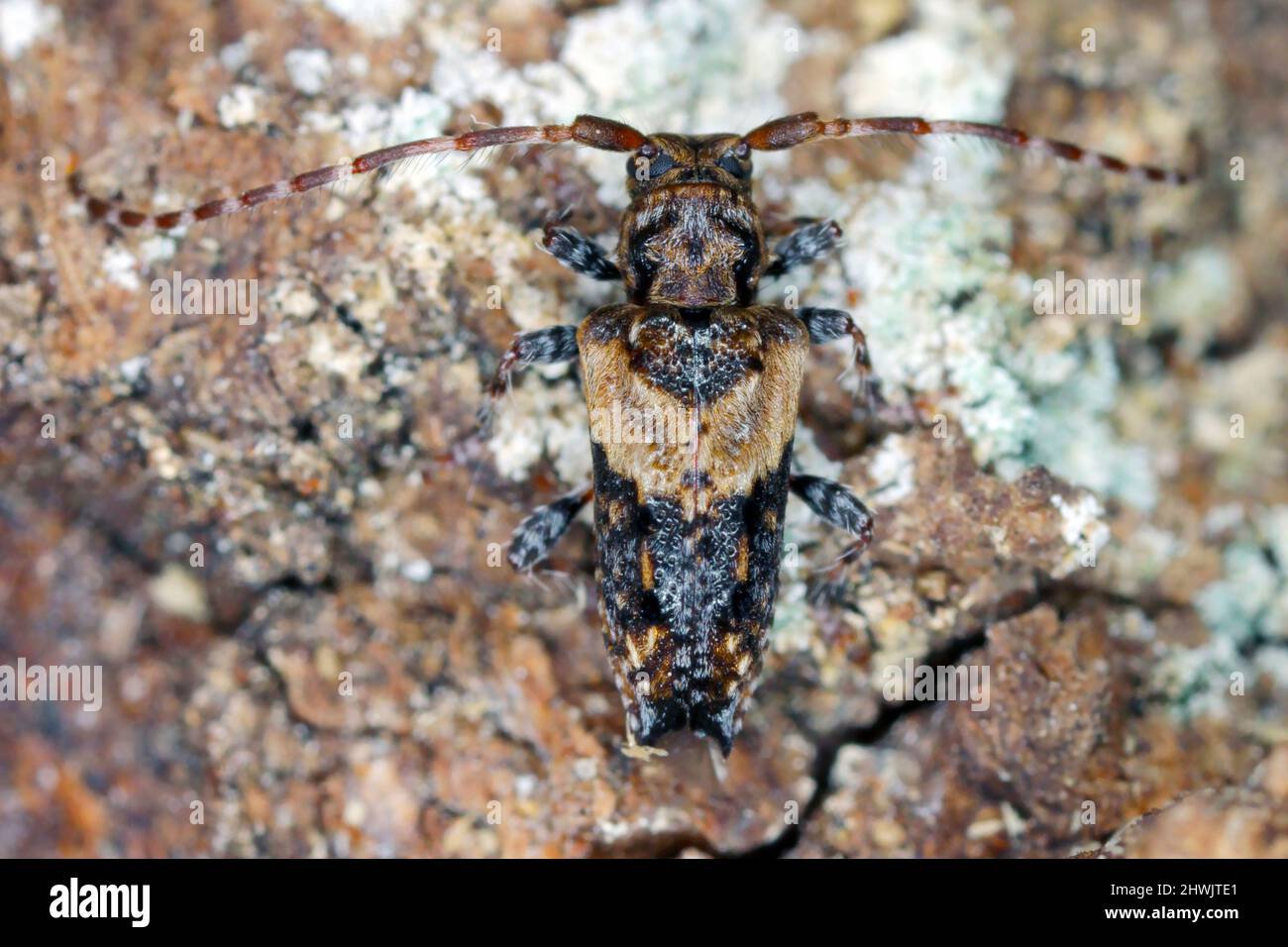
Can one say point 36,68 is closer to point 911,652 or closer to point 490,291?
point 490,291

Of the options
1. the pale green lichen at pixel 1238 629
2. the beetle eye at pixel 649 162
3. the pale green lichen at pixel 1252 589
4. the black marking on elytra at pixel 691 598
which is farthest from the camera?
the pale green lichen at pixel 1252 589

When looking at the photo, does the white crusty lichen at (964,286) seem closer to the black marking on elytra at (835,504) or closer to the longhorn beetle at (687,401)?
the longhorn beetle at (687,401)

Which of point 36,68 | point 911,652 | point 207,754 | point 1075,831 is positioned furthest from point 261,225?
point 1075,831

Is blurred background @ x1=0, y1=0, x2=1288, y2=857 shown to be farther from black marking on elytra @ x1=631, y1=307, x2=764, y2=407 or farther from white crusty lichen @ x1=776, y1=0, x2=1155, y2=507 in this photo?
black marking on elytra @ x1=631, y1=307, x2=764, y2=407

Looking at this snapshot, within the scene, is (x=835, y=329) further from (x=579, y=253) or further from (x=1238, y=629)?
(x=1238, y=629)

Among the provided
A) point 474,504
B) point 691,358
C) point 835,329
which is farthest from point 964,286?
point 474,504

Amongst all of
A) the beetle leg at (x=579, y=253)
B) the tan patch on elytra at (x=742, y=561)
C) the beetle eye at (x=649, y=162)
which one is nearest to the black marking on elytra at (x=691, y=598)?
the tan patch on elytra at (x=742, y=561)

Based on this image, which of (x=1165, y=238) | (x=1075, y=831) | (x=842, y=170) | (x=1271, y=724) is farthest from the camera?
(x=1165, y=238)
